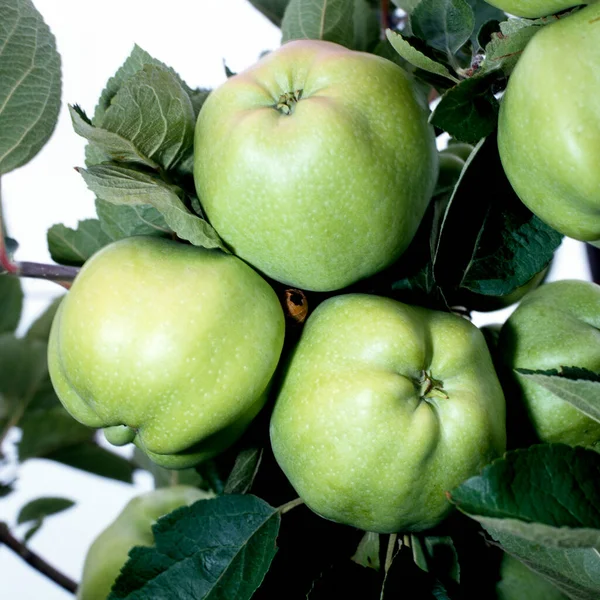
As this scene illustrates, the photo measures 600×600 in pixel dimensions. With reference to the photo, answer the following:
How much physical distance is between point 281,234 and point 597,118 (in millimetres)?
233

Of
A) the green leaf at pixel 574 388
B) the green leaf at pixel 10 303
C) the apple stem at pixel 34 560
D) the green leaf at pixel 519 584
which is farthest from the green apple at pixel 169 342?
the green leaf at pixel 10 303

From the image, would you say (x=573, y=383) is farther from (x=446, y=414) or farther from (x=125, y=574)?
(x=125, y=574)

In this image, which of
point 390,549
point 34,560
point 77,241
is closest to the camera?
point 390,549

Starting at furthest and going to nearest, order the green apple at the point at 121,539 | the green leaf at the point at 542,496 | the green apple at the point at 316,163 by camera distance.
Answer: the green apple at the point at 121,539 < the green apple at the point at 316,163 < the green leaf at the point at 542,496

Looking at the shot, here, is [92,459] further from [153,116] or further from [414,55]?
[414,55]

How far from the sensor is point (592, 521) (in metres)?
0.43

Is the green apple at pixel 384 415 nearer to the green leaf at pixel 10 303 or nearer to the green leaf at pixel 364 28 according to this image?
the green leaf at pixel 364 28

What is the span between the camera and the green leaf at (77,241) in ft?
2.54

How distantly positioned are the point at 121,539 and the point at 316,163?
0.61m

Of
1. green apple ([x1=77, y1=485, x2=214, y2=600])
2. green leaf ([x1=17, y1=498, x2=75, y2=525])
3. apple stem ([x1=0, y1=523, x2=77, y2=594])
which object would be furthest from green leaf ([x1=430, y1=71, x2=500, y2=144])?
green leaf ([x1=17, y1=498, x2=75, y2=525])

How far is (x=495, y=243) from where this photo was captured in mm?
618

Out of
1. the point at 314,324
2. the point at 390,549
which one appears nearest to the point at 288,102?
the point at 314,324

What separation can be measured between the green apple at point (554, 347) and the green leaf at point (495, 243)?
0.06 meters

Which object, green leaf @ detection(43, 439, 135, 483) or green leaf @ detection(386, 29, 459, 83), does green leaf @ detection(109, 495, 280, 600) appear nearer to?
green leaf @ detection(386, 29, 459, 83)
